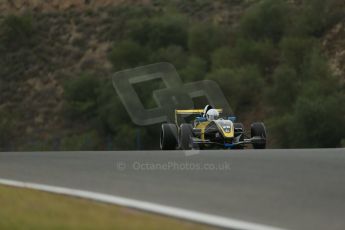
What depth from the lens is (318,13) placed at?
51.9 m

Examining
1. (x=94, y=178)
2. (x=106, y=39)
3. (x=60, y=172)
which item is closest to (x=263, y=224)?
(x=94, y=178)

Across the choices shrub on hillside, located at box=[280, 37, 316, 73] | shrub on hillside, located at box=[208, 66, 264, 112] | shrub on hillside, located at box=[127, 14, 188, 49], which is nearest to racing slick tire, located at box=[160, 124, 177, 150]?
shrub on hillside, located at box=[208, 66, 264, 112]

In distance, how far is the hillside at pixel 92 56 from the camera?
5069 centimetres

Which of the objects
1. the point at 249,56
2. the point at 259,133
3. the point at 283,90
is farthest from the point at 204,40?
the point at 259,133

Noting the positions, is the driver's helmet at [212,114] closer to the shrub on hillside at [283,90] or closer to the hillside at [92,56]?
the hillside at [92,56]

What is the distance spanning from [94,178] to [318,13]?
43.6 m

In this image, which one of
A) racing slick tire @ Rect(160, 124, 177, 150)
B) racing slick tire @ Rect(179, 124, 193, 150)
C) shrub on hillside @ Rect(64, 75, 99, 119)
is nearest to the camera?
racing slick tire @ Rect(179, 124, 193, 150)

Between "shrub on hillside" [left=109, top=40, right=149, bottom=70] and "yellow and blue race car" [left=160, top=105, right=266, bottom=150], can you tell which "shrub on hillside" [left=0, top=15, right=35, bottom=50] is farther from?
"yellow and blue race car" [left=160, top=105, right=266, bottom=150]

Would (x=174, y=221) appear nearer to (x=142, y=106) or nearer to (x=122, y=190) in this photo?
(x=122, y=190)

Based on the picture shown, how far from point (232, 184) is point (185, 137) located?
11268 millimetres

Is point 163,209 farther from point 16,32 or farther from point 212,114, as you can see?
point 16,32

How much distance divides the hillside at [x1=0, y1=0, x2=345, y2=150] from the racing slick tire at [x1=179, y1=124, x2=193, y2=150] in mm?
21967

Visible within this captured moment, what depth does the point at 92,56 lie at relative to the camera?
212 feet

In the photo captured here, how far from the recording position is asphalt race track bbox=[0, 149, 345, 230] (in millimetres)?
7113
